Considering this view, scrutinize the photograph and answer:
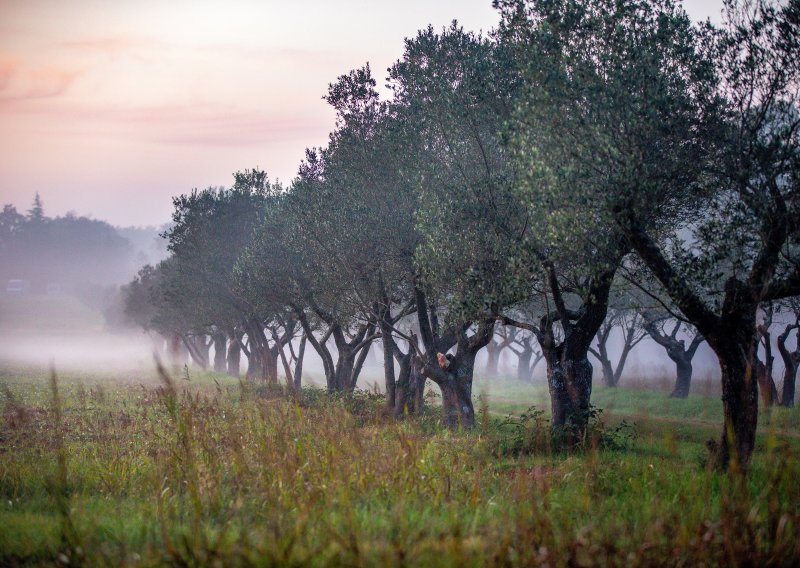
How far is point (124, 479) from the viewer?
1070 cm

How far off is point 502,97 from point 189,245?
29887mm

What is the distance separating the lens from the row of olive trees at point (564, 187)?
13250 mm

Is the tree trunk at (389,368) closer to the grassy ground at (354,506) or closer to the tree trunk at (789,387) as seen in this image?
the grassy ground at (354,506)

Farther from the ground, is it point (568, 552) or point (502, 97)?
point (502, 97)

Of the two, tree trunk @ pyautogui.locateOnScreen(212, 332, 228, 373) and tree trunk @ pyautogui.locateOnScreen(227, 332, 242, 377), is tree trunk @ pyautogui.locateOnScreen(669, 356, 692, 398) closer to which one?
tree trunk @ pyautogui.locateOnScreen(227, 332, 242, 377)

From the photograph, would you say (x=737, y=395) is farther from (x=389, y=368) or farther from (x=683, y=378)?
(x=683, y=378)

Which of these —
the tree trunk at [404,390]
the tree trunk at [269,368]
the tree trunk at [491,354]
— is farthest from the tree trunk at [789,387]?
the tree trunk at [491,354]

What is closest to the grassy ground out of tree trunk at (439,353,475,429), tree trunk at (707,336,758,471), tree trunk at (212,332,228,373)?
tree trunk at (707,336,758,471)

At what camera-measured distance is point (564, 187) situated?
1423 centimetres

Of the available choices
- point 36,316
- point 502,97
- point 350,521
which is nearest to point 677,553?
point 350,521

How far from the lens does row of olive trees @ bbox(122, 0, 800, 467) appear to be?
13.2 m

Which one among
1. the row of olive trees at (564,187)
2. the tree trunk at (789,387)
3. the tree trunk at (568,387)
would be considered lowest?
the tree trunk at (789,387)

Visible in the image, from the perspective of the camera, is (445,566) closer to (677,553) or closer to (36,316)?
(677,553)

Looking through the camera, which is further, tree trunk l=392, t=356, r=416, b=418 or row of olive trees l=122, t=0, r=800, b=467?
tree trunk l=392, t=356, r=416, b=418
